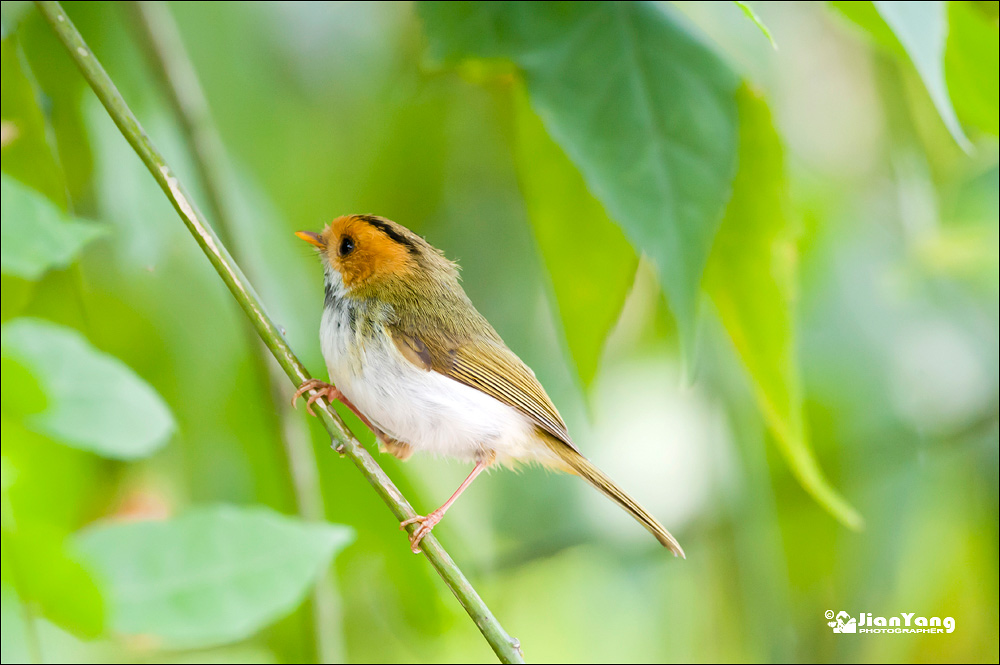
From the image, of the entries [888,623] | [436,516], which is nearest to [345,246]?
[436,516]

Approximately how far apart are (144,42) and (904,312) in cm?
140

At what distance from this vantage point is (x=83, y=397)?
58cm

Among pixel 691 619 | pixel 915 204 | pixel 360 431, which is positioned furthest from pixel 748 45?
pixel 691 619

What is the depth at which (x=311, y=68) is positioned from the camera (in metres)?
1.35

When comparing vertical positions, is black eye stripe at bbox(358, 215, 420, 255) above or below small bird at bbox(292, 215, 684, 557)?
above

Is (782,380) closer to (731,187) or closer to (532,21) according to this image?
(731,187)

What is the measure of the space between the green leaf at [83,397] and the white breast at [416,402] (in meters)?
0.25

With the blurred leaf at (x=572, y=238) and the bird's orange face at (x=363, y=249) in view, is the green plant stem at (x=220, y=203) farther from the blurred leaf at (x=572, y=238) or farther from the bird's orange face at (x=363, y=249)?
the blurred leaf at (x=572, y=238)

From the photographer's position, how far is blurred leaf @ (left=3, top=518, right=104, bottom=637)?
51 centimetres

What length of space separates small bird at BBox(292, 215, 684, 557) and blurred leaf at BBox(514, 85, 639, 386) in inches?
4.3

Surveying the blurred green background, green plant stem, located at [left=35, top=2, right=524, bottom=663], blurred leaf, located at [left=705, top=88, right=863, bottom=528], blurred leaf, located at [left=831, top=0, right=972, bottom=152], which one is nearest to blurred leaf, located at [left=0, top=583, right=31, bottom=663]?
the blurred green background

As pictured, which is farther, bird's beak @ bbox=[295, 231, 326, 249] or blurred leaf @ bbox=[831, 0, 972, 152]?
bird's beak @ bbox=[295, 231, 326, 249]

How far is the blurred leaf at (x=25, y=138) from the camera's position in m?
0.84

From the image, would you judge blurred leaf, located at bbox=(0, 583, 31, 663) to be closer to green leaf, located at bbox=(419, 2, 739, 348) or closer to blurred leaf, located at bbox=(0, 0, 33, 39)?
green leaf, located at bbox=(419, 2, 739, 348)
